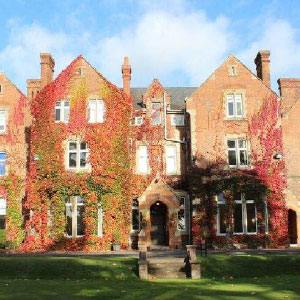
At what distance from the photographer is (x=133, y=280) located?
20703 millimetres

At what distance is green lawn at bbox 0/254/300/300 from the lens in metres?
16.1

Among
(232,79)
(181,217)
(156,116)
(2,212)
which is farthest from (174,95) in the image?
(2,212)

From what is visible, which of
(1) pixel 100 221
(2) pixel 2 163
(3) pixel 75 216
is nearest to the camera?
(1) pixel 100 221

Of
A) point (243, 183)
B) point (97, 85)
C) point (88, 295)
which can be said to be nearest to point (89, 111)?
point (97, 85)

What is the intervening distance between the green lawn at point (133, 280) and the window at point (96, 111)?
14.1 metres

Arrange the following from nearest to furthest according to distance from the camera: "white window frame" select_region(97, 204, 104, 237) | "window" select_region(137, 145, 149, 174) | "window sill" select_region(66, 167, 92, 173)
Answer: "white window frame" select_region(97, 204, 104, 237) < "window sill" select_region(66, 167, 92, 173) < "window" select_region(137, 145, 149, 174)

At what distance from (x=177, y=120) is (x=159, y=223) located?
291 inches

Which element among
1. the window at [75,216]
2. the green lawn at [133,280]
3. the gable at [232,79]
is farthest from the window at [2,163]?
the green lawn at [133,280]

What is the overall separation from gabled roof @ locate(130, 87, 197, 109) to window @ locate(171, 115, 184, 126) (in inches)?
58.1

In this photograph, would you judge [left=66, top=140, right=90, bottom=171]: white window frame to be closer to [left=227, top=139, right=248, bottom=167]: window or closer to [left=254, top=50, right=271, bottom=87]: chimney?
[left=227, top=139, right=248, bottom=167]: window

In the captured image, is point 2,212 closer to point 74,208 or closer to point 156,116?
point 74,208

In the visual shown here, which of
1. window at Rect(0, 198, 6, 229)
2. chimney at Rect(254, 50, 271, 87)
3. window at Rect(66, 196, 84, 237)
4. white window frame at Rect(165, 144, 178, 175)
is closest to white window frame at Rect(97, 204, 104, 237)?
window at Rect(66, 196, 84, 237)

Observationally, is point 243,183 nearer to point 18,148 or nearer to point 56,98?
point 56,98

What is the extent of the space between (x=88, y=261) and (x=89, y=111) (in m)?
14.9
